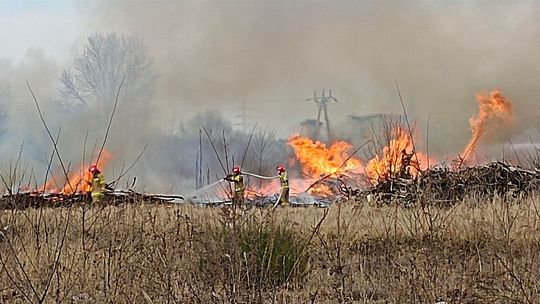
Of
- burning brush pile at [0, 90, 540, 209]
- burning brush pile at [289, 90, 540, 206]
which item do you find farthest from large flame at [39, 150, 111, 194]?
burning brush pile at [289, 90, 540, 206]

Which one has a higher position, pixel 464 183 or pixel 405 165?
pixel 405 165

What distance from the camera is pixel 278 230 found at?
482 centimetres

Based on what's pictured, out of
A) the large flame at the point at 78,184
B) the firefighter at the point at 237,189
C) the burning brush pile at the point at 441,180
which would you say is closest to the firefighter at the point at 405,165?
the burning brush pile at the point at 441,180

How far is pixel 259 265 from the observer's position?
4.62m

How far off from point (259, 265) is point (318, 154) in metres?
15.9

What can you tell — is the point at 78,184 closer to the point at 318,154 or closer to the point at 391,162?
the point at 391,162

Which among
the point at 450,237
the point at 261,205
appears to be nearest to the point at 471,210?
the point at 450,237

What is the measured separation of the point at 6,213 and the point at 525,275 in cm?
505

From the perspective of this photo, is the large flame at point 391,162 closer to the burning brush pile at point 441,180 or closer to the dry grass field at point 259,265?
the burning brush pile at point 441,180

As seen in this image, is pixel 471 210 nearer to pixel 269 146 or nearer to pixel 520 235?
pixel 520 235

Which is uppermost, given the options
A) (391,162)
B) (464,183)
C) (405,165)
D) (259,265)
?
(391,162)

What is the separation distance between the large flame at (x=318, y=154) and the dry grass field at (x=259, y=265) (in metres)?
13.2

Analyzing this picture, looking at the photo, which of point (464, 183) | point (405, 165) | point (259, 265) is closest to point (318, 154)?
point (405, 165)

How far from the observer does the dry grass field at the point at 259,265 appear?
3.85m
